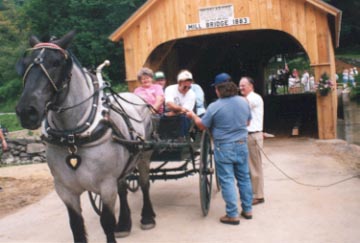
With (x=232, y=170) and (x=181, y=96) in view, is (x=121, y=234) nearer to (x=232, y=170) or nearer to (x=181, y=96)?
(x=232, y=170)

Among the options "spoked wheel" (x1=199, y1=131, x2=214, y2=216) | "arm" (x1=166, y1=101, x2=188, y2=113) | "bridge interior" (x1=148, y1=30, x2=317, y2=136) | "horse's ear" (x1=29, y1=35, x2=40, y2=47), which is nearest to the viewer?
"horse's ear" (x1=29, y1=35, x2=40, y2=47)

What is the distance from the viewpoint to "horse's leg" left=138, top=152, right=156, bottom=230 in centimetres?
561

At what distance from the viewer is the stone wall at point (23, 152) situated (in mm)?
13656

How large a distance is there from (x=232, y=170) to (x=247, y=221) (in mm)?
689

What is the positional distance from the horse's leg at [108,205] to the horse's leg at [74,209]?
0.24 metres

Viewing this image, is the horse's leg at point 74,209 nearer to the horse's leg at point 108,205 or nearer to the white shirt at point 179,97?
the horse's leg at point 108,205

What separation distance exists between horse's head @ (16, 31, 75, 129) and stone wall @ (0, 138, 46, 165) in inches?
417

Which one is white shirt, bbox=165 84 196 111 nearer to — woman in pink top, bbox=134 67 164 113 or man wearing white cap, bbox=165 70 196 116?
man wearing white cap, bbox=165 70 196 116

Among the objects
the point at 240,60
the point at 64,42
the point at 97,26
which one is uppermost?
the point at 97,26

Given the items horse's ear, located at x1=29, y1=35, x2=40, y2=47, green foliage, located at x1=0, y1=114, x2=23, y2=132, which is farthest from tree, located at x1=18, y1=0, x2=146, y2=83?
horse's ear, located at x1=29, y1=35, x2=40, y2=47

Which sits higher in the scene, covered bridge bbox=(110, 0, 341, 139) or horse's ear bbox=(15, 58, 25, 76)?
covered bridge bbox=(110, 0, 341, 139)

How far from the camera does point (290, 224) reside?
5.39m

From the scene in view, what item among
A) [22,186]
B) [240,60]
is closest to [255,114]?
[22,186]

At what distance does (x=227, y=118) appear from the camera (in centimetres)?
548
